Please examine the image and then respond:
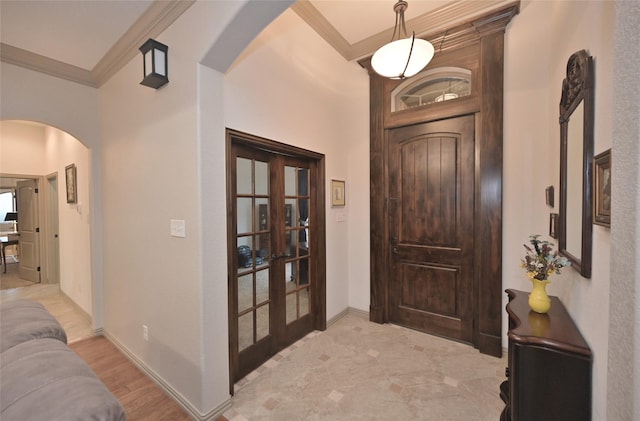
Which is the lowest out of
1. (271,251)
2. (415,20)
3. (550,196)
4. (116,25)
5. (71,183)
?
(271,251)

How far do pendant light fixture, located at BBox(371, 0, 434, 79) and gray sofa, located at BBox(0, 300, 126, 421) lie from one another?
246 centimetres

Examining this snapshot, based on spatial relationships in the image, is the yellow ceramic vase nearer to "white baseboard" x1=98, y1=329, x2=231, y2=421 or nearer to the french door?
the french door

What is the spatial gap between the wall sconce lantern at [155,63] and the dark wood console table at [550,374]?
2654 millimetres

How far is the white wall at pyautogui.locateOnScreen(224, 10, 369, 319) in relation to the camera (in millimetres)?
2104

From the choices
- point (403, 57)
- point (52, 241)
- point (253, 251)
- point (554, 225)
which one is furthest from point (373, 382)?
point (52, 241)

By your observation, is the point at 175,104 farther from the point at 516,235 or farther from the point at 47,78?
the point at 516,235

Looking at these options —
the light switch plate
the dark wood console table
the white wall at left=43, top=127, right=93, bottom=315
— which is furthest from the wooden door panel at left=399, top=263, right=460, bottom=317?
the white wall at left=43, top=127, right=93, bottom=315

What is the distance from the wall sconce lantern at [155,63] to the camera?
178 centimetres

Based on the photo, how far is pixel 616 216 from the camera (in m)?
0.74

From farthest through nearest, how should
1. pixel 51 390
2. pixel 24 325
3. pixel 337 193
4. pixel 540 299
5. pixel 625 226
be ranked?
1. pixel 337 193
2. pixel 540 299
3. pixel 24 325
4. pixel 51 390
5. pixel 625 226

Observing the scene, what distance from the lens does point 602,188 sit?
0.99 m

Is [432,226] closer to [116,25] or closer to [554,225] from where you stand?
[554,225]

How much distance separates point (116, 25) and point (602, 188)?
3.29 meters

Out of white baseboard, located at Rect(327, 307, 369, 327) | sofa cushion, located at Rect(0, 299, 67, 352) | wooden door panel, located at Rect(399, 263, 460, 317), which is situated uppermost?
sofa cushion, located at Rect(0, 299, 67, 352)
